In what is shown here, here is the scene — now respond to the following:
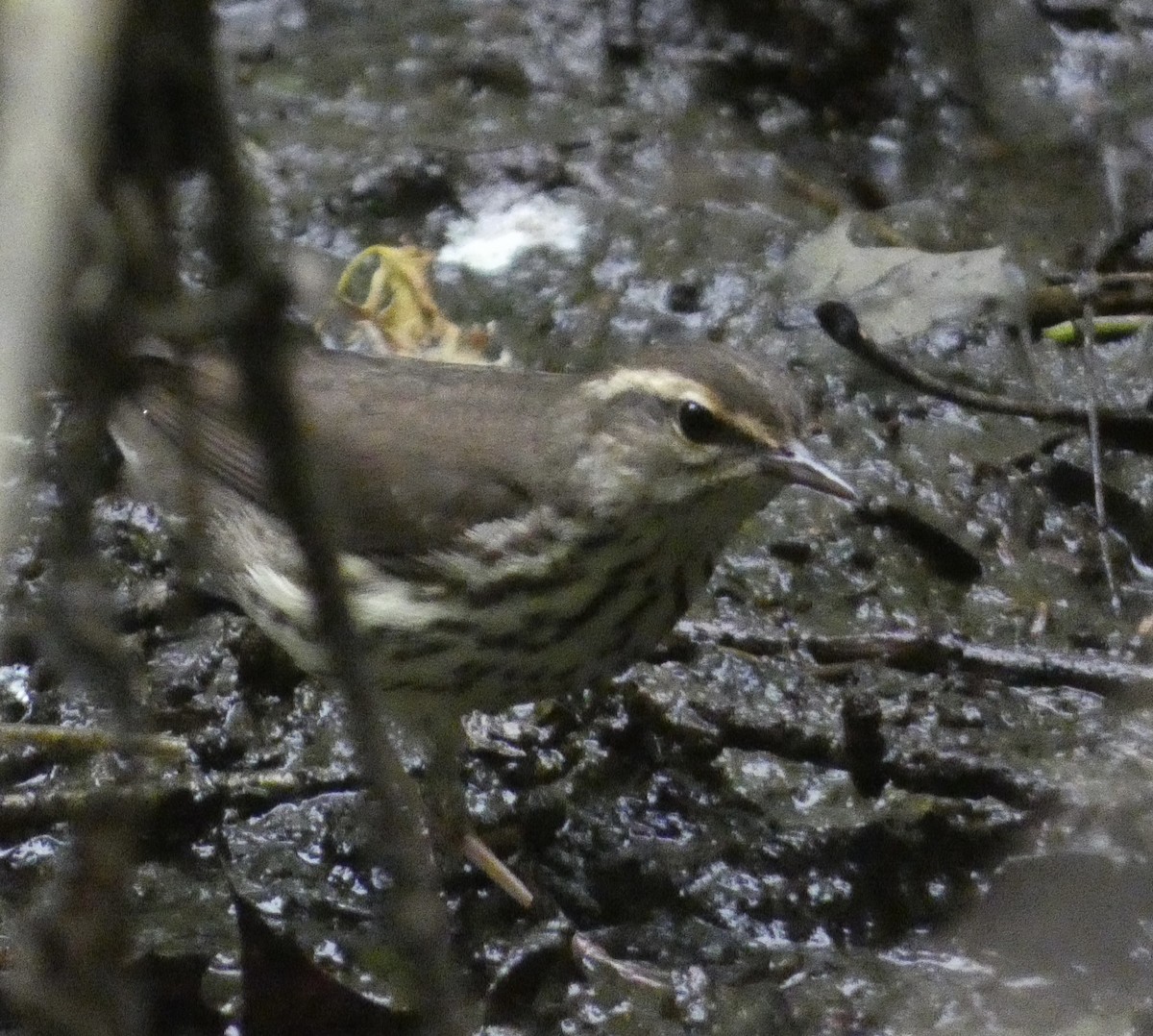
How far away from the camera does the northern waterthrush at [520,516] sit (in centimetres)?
397

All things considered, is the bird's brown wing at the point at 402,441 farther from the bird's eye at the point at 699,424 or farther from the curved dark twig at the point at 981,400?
the curved dark twig at the point at 981,400

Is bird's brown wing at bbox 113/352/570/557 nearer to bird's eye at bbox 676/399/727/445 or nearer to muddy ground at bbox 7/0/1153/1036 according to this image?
bird's eye at bbox 676/399/727/445

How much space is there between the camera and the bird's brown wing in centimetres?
417

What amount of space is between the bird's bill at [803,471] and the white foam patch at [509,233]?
2.70 metres

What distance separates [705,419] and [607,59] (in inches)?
160

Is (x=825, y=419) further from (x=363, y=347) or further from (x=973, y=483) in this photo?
(x=363, y=347)

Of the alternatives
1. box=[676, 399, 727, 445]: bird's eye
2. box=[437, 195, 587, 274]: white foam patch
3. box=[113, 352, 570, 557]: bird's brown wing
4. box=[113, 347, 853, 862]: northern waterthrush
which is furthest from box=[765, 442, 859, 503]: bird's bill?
box=[437, 195, 587, 274]: white foam patch

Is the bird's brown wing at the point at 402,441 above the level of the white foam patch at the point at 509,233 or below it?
below

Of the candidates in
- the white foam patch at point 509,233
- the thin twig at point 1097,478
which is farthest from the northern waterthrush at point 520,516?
the white foam patch at point 509,233

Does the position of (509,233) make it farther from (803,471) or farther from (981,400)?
(803,471)

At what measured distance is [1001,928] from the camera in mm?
4211

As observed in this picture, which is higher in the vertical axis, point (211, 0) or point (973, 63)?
point (973, 63)

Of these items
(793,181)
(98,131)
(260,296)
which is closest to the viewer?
(98,131)

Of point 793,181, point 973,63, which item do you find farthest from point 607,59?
point 973,63
